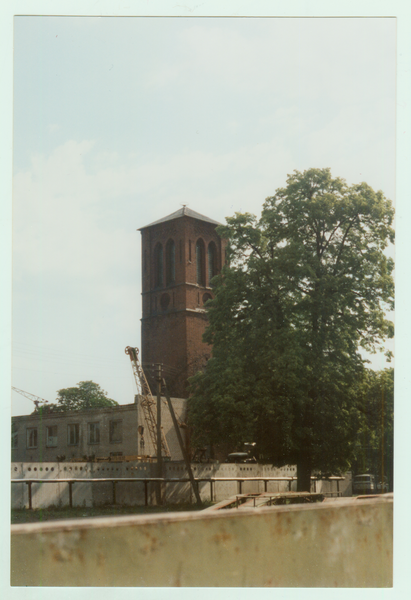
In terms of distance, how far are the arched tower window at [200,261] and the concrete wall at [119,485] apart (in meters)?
23.6

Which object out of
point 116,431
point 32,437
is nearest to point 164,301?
point 32,437

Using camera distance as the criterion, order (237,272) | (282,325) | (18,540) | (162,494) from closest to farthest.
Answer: (18,540) → (282,325) → (237,272) → (162,494)

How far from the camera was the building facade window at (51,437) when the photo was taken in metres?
47.0

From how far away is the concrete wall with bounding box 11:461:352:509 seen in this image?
2620 centimetres

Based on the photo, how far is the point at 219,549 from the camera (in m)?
5.38

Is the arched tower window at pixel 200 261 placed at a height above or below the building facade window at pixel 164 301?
above

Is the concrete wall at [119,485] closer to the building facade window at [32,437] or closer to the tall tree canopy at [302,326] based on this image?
the tall tree canopy at [302,326]

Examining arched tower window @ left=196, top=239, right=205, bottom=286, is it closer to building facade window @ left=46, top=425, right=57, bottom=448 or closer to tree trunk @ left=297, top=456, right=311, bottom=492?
building facade window @ left=46, top=425, right=57, bottom=448

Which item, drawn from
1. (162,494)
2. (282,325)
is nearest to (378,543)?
(282,325)

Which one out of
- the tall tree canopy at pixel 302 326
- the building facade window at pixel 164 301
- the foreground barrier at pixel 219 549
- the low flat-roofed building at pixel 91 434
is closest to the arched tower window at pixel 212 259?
the building facade window at pixel 164 301

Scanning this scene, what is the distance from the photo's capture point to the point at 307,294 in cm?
2666

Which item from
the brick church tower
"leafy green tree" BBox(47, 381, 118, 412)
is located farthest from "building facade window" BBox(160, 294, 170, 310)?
"leafy green tree" BBox(47, 381, 118, 412)

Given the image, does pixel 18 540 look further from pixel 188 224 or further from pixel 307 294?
pixel 188 224

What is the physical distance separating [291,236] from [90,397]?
186 feet
